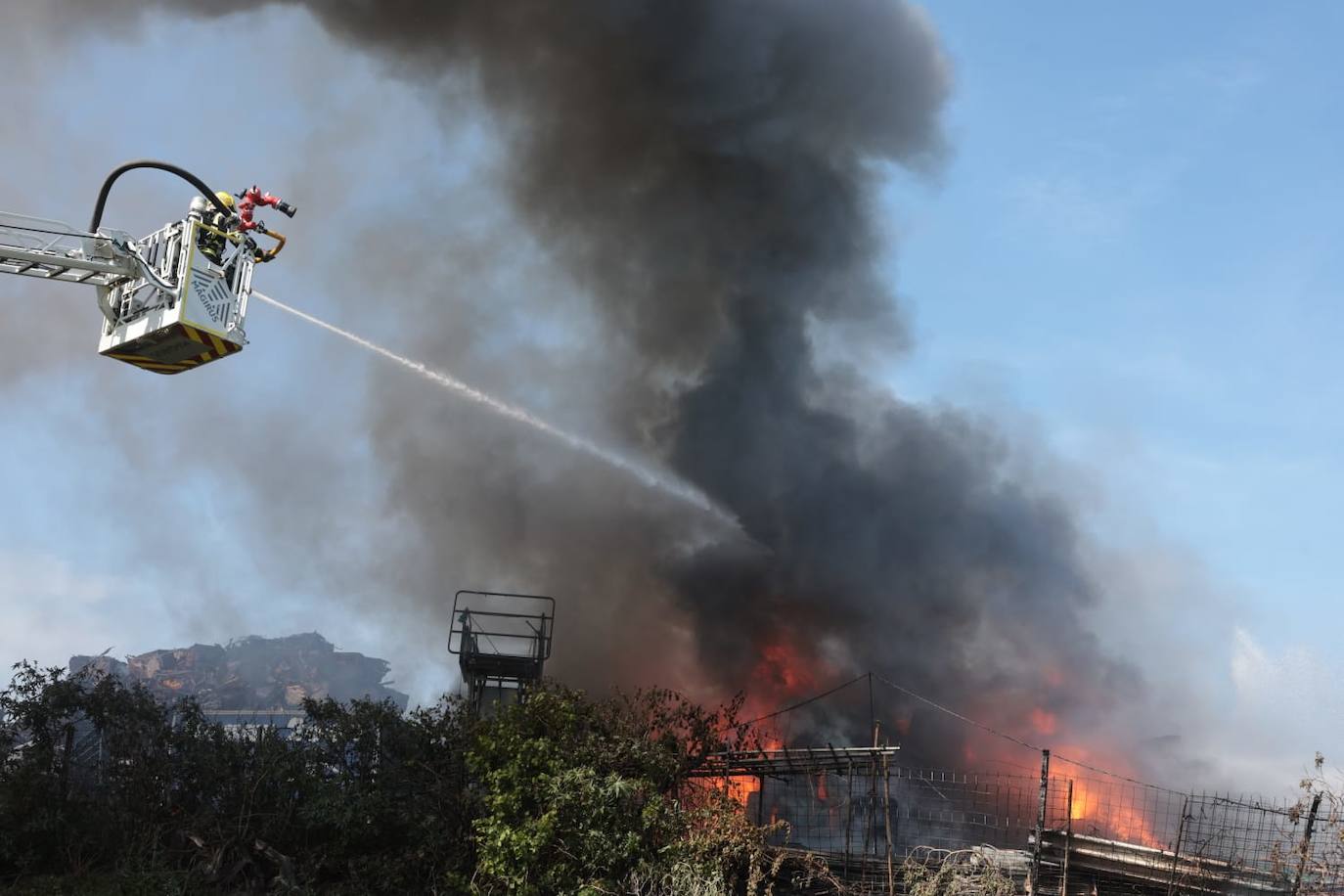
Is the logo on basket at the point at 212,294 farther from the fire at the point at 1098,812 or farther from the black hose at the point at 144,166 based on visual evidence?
the fire at the point at 1098,812

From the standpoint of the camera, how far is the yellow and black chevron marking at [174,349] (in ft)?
34.6

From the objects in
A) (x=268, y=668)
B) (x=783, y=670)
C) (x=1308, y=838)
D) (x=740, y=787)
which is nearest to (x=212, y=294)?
(x=740, y=787)

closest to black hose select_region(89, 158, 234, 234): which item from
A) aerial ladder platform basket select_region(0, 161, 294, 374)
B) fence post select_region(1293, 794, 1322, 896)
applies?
aerial ladder platform basket select_region(0, 161, 294, 374)

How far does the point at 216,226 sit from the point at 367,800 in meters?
9.26

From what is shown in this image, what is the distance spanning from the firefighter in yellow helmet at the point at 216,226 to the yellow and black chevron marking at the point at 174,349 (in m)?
0.77

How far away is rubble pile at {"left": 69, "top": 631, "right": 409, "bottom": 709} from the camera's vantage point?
61281 mm

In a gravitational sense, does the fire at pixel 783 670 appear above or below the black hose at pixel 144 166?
below

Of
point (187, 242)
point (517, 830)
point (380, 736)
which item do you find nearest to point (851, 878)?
point (517, 830)

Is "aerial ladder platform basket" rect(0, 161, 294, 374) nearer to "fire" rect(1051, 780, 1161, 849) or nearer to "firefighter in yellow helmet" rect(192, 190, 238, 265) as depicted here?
"firefighter in yellow helmet" rect(192, 190, 238, 265)

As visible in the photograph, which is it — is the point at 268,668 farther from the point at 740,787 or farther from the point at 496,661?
the point at 740,787

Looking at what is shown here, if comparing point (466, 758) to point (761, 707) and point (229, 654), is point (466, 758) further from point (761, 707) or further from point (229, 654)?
point (229, 654)

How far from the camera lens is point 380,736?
17656 mm

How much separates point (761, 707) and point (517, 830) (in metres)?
17.2

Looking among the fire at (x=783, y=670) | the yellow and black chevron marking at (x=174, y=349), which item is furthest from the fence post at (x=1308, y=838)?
the fire at (x=783, y=670)
